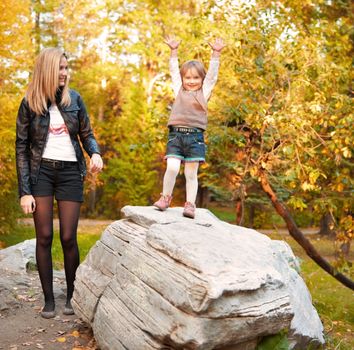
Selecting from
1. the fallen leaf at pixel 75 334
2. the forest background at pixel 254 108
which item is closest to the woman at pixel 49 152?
the fallen leaf at pixel 75 334

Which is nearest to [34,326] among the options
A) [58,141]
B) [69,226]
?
[69,226]

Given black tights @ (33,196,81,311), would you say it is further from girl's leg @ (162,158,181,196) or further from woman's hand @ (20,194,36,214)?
girl's leg @ (162,158,181,196)

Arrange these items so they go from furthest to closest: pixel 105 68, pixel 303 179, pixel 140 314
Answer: pixel 105 68 < pixel 303 179 < pixel 140 314

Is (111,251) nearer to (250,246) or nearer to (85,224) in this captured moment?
(250,246)

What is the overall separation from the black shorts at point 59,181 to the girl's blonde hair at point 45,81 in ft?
1.53

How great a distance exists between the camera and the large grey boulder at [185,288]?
323cm

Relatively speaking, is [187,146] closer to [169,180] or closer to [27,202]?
[169,180]

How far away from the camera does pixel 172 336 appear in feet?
10.8

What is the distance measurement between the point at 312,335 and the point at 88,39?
23.7 meters

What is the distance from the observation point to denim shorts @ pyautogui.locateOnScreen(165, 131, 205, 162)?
4473 millimetres

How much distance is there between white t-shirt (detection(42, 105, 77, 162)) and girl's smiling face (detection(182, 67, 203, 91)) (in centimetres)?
113

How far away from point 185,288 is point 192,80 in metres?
1.97

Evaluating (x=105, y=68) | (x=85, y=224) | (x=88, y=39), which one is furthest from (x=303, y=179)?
(x=88, y=39)

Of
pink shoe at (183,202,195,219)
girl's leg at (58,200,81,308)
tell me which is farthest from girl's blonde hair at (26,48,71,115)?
pink shoe at (183,202,195,219)
